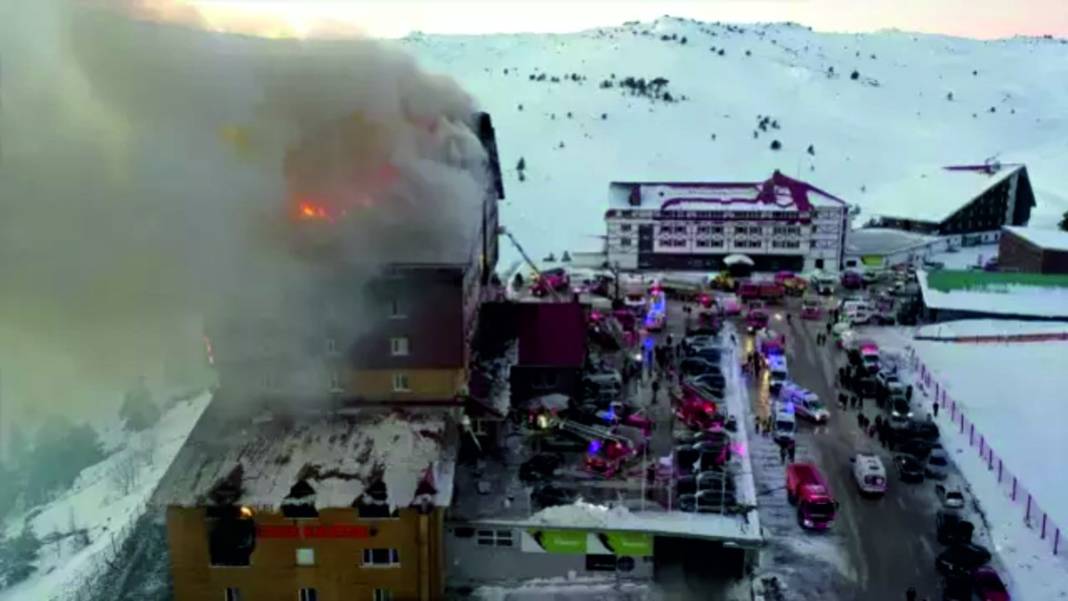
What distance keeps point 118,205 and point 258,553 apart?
7.55 metres

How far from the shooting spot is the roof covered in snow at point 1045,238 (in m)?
42.6

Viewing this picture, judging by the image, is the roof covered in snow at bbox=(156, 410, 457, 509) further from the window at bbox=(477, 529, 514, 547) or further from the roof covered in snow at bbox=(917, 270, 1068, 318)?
the roof covered in snow at bbox=(917, 270, 1068, 318)

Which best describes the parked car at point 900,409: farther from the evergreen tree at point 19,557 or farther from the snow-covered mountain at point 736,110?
the snow-covered mountain at point 736,110

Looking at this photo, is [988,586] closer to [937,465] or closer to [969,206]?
[937,465]

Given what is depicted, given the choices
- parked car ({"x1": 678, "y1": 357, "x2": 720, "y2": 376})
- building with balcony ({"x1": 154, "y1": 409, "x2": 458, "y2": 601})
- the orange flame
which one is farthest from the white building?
building with balcony ({"x1": 154, "y1": 409, "x2": 458, "y2": 601})

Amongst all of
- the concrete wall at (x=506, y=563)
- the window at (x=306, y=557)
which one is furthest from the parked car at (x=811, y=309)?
the window at (x=306, y=557)

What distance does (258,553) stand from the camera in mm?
18375

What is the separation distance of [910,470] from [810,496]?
363 cm

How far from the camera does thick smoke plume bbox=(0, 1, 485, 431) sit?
19.6m

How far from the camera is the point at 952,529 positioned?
20281mm

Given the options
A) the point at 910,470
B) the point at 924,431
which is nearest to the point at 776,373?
the point at 924,431

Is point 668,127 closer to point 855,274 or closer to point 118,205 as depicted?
point 855,274

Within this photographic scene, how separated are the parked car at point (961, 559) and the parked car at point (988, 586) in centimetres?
25

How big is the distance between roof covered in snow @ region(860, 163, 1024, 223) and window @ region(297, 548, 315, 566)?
43.8 meters
